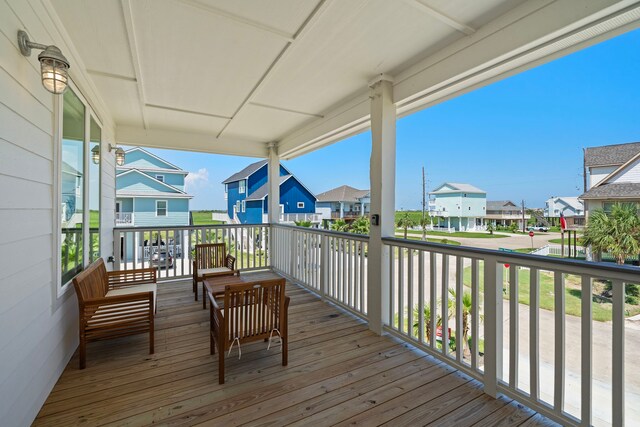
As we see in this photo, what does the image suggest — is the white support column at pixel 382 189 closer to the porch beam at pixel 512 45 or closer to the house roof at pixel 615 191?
the porch beam at pixel 512 45

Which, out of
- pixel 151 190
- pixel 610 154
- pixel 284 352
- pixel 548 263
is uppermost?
pixel 151 190

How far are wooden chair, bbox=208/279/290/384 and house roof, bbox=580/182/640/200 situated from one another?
2261 mm

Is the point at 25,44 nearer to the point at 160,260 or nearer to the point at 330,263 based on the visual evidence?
the point at 330,263

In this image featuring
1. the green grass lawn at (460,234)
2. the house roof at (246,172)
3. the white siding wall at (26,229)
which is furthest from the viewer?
the house roof at (246,172)

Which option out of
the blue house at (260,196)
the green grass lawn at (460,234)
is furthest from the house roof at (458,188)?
the blue house at (260,196)

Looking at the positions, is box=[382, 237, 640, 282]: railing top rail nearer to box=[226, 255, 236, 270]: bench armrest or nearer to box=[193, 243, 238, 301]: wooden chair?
box=[226, 255, 236, 270]: bench armrest

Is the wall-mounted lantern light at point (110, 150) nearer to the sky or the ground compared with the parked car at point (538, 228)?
nearer to the sky

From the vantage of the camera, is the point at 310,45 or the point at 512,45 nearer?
the point at 512,45

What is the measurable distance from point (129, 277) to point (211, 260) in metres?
1.20

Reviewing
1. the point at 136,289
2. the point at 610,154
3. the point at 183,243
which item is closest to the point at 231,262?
the point at 136,289

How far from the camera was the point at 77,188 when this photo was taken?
2668 mm

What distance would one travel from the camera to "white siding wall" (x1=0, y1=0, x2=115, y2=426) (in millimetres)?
1426

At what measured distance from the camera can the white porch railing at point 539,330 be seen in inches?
59.7

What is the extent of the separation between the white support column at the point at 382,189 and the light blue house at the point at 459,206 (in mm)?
667
